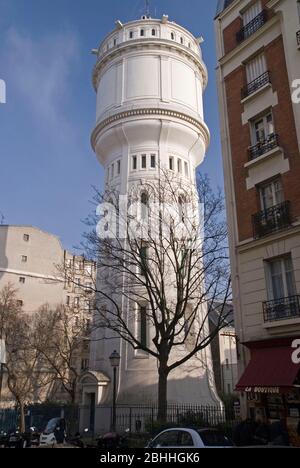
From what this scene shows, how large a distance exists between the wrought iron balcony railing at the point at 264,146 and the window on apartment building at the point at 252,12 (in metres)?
6.09

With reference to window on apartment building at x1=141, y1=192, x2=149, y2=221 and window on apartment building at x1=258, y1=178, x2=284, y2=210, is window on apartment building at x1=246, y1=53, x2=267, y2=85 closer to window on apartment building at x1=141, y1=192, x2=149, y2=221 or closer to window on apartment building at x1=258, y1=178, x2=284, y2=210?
window on apartment building at x1=258, y1=178, x2=284, y2=210

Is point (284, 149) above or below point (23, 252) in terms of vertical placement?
below

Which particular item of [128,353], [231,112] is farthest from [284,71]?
[128,353]

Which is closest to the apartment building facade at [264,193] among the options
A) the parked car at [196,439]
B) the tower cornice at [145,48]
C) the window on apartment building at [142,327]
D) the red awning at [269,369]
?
the red awning at [269,369]

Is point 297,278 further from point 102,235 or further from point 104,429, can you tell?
point 104,429

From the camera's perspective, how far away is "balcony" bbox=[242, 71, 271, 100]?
55.9 ft

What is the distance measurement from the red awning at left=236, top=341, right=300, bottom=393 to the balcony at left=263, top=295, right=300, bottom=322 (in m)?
0.82

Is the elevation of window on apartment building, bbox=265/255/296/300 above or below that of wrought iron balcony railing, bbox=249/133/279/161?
below

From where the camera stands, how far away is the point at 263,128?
1708 cm

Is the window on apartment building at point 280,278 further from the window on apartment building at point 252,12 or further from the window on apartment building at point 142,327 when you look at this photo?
the window on apartment building at point 142,327

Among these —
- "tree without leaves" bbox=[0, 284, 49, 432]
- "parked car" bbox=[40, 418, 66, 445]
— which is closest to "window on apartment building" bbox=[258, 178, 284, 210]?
"parked car" bbox=[40, 418, 66, 445]

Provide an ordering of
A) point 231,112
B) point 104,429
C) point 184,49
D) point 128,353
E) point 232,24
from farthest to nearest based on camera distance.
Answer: point 184,49 → point 128,353 → point 104,429 → point 232,24 → point 231,112

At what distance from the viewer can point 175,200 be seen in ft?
76.1

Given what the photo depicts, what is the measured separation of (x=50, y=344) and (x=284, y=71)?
32466 millimetres
